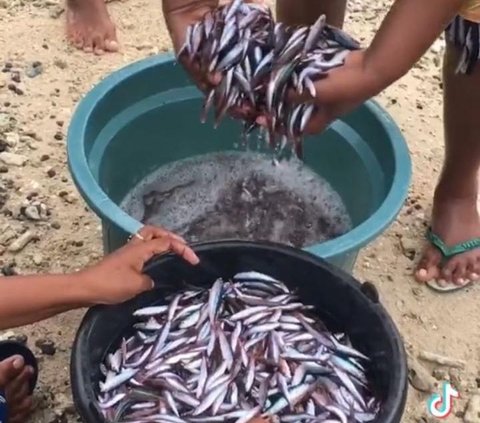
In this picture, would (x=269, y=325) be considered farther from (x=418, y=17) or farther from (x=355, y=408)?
(x=418, y=17)

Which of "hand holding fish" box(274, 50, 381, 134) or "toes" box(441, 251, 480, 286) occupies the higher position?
"hand holding fish" box(274, 50, 381, 134)

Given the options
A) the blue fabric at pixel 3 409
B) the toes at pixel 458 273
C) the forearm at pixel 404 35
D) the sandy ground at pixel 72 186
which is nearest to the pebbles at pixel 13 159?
the sandy ground at pixel 72 186

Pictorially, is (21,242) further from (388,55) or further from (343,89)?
(388,55)

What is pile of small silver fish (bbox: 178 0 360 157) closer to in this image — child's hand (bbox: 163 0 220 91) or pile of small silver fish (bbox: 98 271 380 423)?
child's hand (bbox: 163 0 220 91)

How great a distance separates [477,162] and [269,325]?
984 mm

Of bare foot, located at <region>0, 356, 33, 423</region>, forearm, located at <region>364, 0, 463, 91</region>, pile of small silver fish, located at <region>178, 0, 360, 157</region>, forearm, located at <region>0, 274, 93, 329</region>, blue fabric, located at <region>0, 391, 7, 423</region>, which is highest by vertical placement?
forearm, located at <region>364, 0, 463, 91</region>

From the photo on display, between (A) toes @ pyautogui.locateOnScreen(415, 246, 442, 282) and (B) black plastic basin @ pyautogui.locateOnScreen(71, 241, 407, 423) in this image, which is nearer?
(B) black plastic basin @ pyautogui.locateOnScreen(71, 241, 407, 423)

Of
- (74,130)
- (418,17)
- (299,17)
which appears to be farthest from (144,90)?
(418,17)

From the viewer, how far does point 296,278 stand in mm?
2572

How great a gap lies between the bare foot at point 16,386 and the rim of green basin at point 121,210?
0.49 meters

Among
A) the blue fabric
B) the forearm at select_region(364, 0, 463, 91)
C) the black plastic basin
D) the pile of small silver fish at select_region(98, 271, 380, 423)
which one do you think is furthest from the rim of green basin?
the blue fabric

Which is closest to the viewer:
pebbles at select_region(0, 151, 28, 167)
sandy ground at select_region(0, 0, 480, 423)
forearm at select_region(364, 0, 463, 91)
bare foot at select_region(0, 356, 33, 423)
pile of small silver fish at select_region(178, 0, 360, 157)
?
forearm at select_region(364, 0, 463, 91)

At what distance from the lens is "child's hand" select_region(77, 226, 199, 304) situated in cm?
227

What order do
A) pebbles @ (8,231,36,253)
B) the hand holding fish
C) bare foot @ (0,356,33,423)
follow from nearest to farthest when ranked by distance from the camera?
the hand holding fish < bare foot @ (0,356,33,423) < pebbles @ (8,231,36,253)
